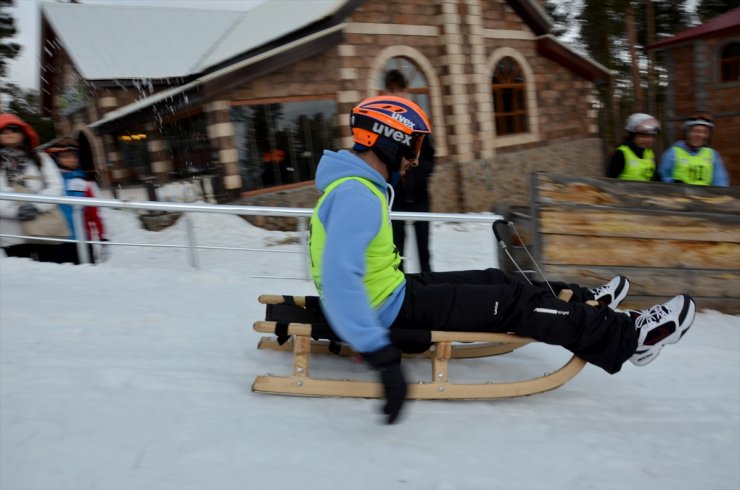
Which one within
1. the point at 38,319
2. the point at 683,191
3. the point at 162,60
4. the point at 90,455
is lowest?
the point at 90,455

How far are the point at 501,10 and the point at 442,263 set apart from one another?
8.87 meters

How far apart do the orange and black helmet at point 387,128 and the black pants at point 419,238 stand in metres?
2.06

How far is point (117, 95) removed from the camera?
43.6 ft

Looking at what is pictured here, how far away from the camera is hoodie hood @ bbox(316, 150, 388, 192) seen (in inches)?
92.0

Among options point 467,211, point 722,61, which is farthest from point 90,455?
point 722,61

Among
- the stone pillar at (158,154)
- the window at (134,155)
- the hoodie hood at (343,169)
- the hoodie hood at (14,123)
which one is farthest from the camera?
the window at (134,155)

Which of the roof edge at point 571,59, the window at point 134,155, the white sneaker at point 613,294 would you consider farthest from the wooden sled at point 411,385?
the roof edge at point 571,59

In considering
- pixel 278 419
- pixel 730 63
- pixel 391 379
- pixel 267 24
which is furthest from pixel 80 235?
pixel 730 63

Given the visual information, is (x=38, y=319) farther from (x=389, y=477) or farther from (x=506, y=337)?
(x=506, y=337)

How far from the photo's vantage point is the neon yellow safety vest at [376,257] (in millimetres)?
2395

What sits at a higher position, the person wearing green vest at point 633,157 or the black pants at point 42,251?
the person wearing green vest at point 633,157

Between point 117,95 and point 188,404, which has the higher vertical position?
point 117,95

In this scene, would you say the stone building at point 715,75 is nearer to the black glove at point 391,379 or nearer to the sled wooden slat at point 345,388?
the sled wooden slat at point 345,388

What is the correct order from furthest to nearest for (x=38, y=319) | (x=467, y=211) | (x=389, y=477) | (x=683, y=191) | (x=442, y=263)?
(x=467, y=211)
(x=442, y=263)
(x=683, y=191)
(x=38, y=319)
(x=389, y=477)
